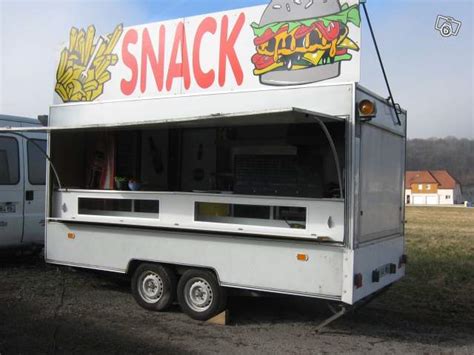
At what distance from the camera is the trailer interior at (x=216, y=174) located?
539cm

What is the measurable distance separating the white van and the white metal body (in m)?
1.74

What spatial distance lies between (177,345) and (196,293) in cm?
91

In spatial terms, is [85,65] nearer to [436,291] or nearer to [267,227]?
[267,227]

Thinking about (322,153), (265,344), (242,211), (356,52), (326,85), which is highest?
(356,52)

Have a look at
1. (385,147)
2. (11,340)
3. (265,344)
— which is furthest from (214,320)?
(385,147)

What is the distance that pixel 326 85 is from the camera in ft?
17.0

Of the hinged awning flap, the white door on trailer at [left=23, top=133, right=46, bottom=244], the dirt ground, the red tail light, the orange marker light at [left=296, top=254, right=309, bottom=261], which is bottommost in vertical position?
the dirt ground

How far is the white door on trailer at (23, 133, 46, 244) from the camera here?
28.0ft

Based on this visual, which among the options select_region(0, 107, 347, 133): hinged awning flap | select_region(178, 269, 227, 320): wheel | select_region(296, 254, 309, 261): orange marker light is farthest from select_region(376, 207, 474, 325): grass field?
select_region(0, 107, 347, 133): hinged awning flap

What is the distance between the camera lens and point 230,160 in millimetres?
6762

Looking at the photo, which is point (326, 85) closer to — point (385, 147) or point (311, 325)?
point (385, 147)

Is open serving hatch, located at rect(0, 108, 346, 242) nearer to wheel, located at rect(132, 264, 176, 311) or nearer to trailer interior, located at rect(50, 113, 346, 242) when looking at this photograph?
trailer interior, located at rect(50, 113, 346, 242)

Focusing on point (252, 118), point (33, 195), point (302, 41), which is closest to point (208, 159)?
point (252, 118)

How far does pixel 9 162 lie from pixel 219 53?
13.8 ft
